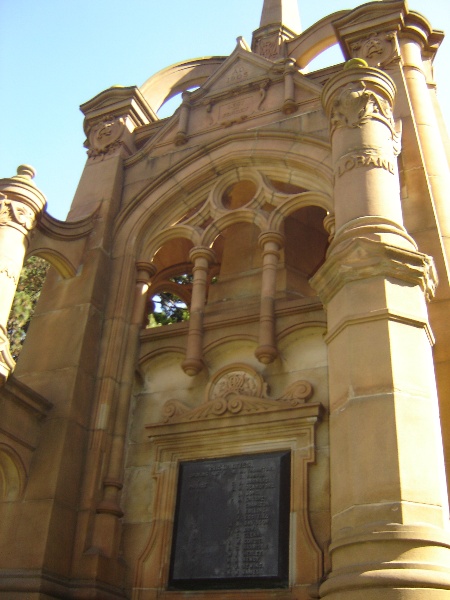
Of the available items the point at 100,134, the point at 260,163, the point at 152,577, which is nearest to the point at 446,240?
the point at 260,163

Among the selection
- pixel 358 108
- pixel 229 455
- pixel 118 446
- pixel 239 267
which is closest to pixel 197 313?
pixel 239 267

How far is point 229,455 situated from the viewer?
8.62 meters

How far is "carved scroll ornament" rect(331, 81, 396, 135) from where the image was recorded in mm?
8394

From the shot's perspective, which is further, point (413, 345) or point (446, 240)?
point (446, 240)

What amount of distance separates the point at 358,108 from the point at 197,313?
3614 millimetres

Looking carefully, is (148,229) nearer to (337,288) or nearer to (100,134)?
(100,134)

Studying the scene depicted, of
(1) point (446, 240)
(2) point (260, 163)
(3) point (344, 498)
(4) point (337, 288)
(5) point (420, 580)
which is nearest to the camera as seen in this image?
(5) point (420, 580)

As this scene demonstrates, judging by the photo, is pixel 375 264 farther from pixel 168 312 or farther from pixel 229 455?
pixel 168 312

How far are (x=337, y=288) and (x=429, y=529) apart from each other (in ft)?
8.53

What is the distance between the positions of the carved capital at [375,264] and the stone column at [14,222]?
427cm

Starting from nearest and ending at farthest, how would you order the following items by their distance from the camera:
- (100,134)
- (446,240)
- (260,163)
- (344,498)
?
(344,498)
(446,240)
(260,163)
(100,134)

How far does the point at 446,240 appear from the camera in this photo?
8625 millimetres

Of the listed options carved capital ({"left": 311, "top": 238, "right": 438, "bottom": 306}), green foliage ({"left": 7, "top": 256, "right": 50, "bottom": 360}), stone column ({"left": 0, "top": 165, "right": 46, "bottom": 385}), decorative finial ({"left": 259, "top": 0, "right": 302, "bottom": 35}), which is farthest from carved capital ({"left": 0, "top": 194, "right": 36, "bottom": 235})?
green foliage ({"left": 7, "top": 256, "right": 50, "bottom": 360})

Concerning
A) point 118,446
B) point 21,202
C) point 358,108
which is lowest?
point 118,446
